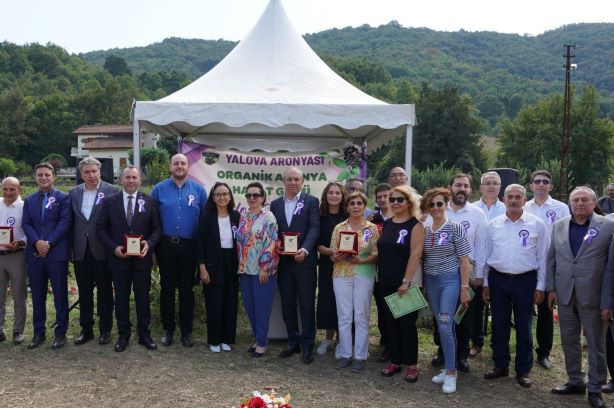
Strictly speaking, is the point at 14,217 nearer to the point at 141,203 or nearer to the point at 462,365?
the point at 141,203

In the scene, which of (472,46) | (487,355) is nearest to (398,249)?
(487,355)

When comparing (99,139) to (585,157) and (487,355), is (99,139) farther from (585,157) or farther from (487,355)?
(487,355)

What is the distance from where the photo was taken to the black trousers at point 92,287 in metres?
5.79

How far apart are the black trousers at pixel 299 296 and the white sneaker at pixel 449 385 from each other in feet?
4.55

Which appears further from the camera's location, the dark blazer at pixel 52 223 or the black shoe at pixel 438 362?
the dark blazer at pixel 52 223


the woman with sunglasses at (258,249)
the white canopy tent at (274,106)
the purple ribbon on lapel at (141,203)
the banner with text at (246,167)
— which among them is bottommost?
the woman with sunglasses at (258,249)

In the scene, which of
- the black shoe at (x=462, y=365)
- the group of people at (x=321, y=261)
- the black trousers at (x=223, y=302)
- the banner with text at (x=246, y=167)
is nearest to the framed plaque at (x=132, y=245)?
the group of people at (x=321, y=261)

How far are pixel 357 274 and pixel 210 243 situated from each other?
1445 millimetres

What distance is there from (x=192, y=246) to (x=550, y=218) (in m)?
3.60

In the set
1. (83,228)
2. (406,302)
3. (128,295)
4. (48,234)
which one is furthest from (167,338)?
(406,302)

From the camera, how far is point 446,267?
4879 millimetres

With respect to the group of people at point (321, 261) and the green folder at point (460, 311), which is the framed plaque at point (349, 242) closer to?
the group of people at point (321, 261)

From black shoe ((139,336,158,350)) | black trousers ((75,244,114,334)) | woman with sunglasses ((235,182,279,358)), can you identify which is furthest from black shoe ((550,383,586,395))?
black trousers ((75,244,114,334))

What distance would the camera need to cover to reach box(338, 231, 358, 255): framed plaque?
5.19 metres
